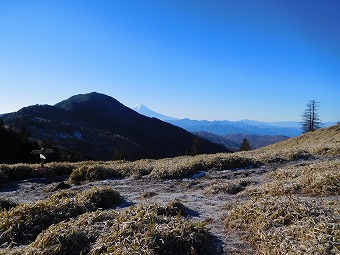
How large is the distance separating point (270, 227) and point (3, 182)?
15.7 metres

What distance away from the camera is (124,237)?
6.71 metres

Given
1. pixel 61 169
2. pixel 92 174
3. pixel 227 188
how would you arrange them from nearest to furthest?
pixel 227 188 < pixel 92 174 < pixel 61 169

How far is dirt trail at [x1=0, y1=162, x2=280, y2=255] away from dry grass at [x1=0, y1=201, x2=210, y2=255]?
63 cm

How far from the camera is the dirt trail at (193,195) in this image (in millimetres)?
7246

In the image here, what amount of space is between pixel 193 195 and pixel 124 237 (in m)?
5.78

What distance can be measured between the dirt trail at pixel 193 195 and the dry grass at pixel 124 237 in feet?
2.08

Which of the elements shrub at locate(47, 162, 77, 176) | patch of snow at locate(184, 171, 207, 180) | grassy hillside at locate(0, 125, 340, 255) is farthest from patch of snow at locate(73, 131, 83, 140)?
grassy hillside at locate(0, 125, 340, 255)

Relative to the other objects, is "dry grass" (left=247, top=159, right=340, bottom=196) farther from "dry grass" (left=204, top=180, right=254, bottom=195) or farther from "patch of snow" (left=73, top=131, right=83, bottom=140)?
"patch of snow" (left=73, top=131, right=83, bottom=140)

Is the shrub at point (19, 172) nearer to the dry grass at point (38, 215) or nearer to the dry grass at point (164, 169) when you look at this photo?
the dry grass at point (164, 169)

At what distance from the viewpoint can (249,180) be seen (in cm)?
1381

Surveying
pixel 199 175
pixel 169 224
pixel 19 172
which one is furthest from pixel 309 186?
pixel 19 172

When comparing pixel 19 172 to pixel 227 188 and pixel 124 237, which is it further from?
pixel 124 237

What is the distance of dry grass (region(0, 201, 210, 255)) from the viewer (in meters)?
6.35

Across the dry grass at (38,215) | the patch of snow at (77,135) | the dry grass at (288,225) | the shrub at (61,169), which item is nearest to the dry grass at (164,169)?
the shrub at (61,169)
